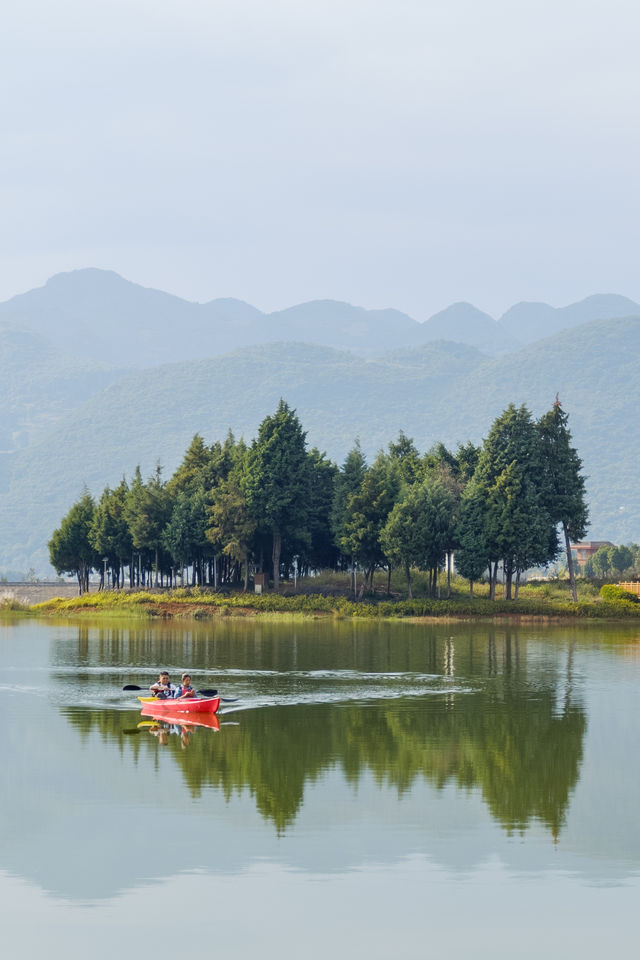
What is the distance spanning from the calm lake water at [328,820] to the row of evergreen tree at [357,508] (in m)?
48.7

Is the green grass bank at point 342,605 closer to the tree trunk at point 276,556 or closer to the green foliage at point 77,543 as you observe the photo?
the tree trunk at point 276,556

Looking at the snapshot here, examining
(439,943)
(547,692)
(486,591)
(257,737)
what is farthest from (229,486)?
(439,943)

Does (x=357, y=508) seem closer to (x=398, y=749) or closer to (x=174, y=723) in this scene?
(x=174, y=723)

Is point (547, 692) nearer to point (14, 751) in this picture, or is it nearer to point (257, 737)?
point (257, 737)

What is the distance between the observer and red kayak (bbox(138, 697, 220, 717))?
46312 mm

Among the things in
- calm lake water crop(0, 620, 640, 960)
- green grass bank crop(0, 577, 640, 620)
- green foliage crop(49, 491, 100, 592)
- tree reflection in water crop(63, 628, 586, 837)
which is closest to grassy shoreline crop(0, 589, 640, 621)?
green grass bank crop(0, 577, 640, 620)

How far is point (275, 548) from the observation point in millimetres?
120750

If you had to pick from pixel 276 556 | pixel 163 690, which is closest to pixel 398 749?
pixel 163 690

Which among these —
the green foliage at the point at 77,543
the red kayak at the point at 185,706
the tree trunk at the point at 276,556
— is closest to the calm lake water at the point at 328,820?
the red kayak at the point at 185,706

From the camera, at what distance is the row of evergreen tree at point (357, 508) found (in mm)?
107562

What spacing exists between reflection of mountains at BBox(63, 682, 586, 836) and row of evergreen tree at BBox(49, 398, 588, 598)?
5589 cm

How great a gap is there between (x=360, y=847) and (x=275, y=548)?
9460cm

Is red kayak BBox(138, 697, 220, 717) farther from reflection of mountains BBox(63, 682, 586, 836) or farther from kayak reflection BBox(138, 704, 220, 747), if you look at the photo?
reflection of mountains BBox(63, 682, 586, 836)

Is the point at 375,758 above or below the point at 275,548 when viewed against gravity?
below
